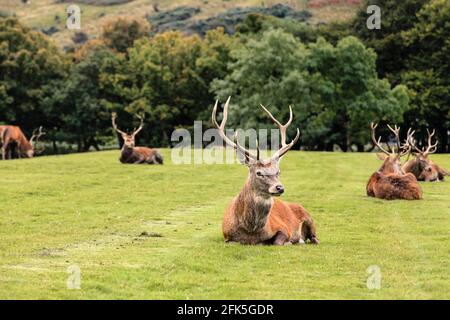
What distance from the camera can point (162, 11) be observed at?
146000 millimetres

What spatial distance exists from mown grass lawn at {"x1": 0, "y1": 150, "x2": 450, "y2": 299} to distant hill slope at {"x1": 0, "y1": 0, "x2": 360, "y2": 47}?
79173 millimetres

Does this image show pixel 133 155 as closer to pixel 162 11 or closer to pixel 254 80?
pixel 254 80

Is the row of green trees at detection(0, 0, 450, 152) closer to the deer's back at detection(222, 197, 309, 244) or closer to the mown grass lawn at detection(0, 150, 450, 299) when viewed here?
the mown grass lawn at detection(0, 150, 450, 299)

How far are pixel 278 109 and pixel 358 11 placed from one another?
1381cm

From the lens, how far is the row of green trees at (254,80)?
180 feet

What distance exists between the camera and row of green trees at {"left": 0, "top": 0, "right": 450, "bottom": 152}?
180 feet

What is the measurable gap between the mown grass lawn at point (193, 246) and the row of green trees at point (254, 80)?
97.9 feet

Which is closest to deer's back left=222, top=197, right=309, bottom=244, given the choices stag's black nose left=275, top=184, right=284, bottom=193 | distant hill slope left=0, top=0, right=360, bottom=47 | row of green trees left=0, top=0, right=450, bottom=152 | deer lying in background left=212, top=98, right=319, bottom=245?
deer lying in background left=212, top=98, right=319, bottom=245

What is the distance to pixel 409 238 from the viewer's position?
1370cm

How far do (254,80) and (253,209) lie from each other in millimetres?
43929

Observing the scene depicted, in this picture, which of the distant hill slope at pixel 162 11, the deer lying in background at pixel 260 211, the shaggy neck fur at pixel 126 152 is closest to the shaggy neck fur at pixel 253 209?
the deer lying in background at pixel 260 211

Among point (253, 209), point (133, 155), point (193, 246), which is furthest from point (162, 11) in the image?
point (253, 209)

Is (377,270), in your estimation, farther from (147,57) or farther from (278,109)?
(147,57)

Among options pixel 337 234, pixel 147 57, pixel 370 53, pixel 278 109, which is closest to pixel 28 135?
pixel 147 57
